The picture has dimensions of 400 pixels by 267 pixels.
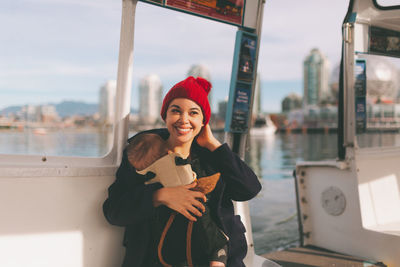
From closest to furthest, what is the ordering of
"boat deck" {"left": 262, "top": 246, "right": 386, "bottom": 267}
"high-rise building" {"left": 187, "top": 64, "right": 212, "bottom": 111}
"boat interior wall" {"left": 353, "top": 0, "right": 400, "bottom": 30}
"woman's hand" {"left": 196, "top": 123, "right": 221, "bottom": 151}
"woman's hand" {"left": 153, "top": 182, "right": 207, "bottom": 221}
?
"woman's hand" {"left": 153, "top": 182, "right": 207, "bottom": 221} < "woman's hand" {"left": 196, "top": 123, "right": 221, "bottom": 151} < "high-rise building" {"left": 187, "top": 64, "right": 212, "bottom": 111} < "boat deck" {"left": 262, "top": 246, "right": 386, "bottom": 267} < "boat interior wall" {"left": 353, "top": 0, "right": 400, "bottom": 30}

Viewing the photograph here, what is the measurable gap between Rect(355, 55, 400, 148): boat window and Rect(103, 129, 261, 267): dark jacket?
2.22 m

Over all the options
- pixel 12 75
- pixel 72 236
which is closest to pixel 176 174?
pixel 72 236

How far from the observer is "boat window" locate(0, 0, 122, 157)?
188 cm

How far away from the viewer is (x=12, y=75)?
1.89 m

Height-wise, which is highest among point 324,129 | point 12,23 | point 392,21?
point 324,129

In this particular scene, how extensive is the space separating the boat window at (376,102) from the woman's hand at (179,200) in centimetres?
248

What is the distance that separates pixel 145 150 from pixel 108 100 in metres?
0.58

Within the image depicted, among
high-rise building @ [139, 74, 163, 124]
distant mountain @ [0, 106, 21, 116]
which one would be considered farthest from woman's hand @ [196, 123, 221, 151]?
distant mountain @ [0, 106, 21, 116]

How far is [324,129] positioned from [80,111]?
7745 centimetres

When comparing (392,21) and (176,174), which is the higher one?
(392,21)

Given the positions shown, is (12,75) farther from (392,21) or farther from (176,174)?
(392,21)

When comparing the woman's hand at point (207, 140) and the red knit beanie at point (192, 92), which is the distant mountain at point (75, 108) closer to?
the red knit beanie at point (192, 92)

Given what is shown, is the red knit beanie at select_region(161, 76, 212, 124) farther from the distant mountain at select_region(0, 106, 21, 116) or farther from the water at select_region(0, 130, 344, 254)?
the distant mountain at select_region(0, 106, 21, 116)

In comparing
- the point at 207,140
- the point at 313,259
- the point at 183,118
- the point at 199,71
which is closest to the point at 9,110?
the point at 183,118
